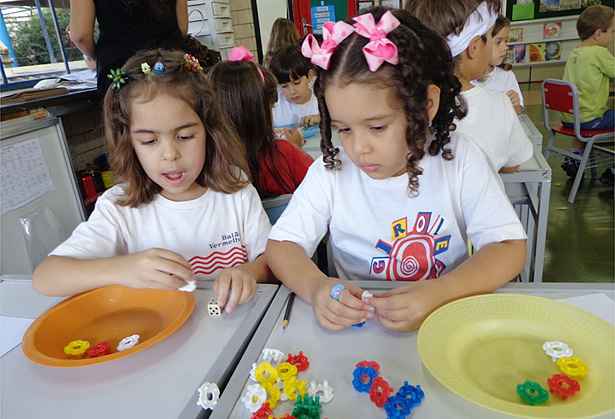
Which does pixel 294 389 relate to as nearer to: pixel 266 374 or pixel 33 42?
pixel 266 374

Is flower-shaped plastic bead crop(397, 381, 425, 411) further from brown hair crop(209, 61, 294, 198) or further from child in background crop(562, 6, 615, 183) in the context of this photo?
child in background crop(562, 6, 615, 183)

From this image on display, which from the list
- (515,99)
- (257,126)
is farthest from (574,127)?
(257,126)

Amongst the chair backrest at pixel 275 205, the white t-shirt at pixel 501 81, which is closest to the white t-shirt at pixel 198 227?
the chair backrest at pixel 275 205

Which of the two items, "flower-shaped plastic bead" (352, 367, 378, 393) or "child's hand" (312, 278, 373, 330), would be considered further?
"child's hand" (312, 278, 373, 330)

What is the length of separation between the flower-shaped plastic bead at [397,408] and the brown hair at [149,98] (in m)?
0.76

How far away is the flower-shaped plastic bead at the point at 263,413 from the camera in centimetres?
52

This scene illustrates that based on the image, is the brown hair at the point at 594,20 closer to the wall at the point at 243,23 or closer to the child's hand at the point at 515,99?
the child's hand at the point at 515,99

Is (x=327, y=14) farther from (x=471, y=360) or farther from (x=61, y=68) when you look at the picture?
(x=471, y=360)

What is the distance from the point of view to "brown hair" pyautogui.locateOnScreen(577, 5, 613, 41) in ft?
10.9

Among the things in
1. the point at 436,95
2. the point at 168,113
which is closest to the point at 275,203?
the point at 168,113

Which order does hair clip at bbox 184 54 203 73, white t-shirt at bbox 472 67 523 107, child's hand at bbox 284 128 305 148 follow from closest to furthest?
hair clip at bbox 184 54 203 73, child's hand at bbox 284 128 305 148, white t-shirt at bbox 472 67 523 107

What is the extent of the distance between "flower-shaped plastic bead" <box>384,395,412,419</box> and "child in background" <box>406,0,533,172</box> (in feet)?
3.39

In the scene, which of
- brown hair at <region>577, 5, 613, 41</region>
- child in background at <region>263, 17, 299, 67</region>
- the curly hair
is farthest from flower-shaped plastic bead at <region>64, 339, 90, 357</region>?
brown hair at <region>577, 5, 613, 41</region>

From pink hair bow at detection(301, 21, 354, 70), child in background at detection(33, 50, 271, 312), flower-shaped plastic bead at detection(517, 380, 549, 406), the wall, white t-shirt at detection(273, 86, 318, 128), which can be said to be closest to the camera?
flower-shaped plastic bead at detection(517, 380, 549, 406)
